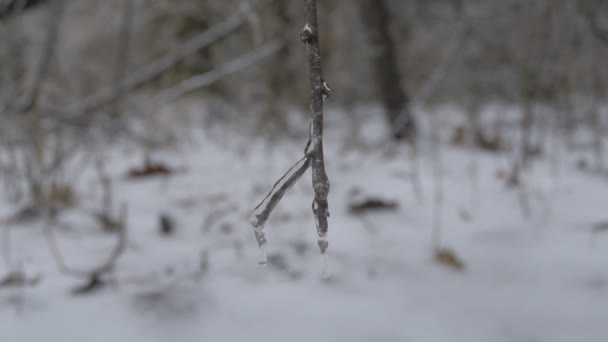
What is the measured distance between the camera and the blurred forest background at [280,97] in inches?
58.7

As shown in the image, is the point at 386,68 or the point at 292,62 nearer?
the point at 386,68

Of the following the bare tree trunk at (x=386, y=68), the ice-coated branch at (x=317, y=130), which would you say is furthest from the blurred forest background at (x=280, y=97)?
the ice-coated branch at (x=317, y=130)

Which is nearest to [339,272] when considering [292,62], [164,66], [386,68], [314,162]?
[314,162]

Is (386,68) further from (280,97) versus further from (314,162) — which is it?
(314,162)

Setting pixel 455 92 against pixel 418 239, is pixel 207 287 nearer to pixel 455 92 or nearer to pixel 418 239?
pixel 418 239

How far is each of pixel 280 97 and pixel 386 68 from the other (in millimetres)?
712

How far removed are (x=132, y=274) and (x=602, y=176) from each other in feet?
5.44

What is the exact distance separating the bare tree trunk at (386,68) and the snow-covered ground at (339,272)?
0.76 metres

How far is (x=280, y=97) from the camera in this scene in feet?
9.66

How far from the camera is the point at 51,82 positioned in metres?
2.15

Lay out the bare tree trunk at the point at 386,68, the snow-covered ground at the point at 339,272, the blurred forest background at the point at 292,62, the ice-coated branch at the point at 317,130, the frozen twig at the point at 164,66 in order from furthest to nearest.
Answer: the bare tree trunk at the point at 386,68
the blurred forest background at the point at 292,62
the frozen twig at the point at 164,66
the snow-covered ground at the point at 339,272
the ice-coated branch at the point at 317,130

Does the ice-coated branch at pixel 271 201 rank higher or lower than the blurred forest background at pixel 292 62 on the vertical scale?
lower

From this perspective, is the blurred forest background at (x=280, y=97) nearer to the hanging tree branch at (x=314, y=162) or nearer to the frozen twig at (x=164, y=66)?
the frozen twig at (x=164, y=66)

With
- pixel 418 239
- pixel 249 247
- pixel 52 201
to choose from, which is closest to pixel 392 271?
pixel 418 239
